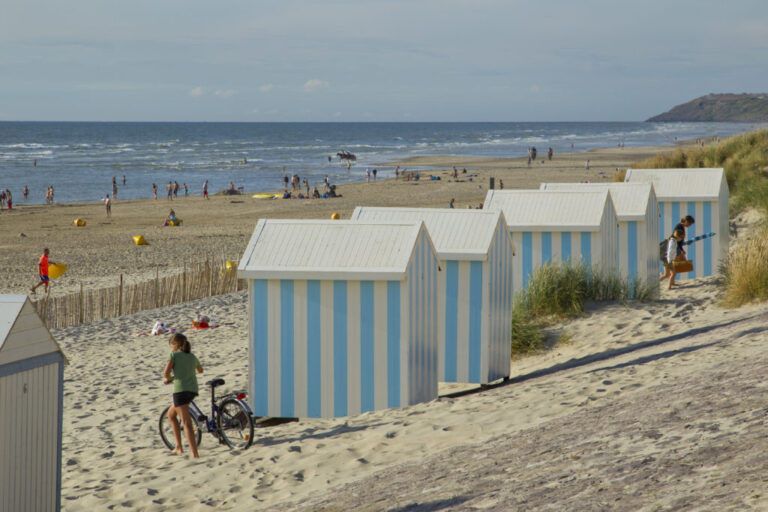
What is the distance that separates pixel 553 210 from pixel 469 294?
2676 millimetres

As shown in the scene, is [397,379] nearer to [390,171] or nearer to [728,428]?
[728,428]

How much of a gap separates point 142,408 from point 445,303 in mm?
3631

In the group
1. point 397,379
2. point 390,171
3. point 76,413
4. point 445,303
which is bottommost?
point 76,413

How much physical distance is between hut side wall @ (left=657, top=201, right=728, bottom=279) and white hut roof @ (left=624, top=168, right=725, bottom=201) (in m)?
0.10

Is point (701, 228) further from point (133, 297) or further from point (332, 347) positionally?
point (133, 297)

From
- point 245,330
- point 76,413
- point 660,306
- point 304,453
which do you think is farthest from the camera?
point 245,330

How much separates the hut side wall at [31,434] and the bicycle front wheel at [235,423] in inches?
68.1

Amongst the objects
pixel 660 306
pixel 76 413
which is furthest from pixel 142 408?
pixel 660 306

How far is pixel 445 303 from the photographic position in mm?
8781

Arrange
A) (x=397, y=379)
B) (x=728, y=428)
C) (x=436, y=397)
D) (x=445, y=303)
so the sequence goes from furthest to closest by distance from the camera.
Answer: (x=445, y=303)
(x=436, y=397)
(x=397, y=379)
(x=728, y=428)

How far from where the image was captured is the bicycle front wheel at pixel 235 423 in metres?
7.28

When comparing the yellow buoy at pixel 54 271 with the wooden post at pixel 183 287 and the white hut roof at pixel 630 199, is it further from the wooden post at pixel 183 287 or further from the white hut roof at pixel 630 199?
the white hut roof at pixel 630 199

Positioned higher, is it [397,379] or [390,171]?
[390,171]

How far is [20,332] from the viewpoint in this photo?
17.8ft
